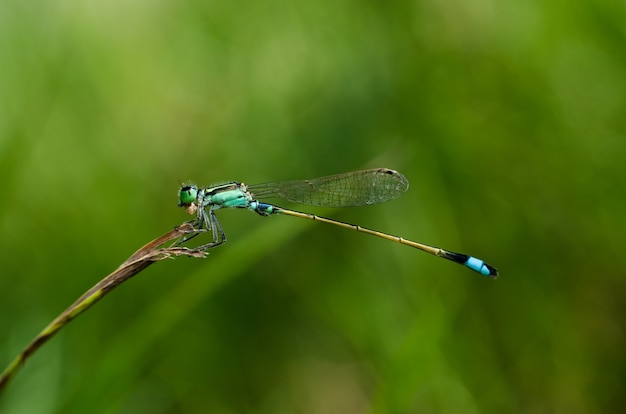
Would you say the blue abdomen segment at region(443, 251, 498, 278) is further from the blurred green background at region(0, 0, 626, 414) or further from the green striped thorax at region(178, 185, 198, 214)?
the green striped thorax at region(178, 185, 198, 214)

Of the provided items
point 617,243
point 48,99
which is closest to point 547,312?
point 617,243

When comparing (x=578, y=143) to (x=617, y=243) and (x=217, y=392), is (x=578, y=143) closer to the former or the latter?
(x=617, y=243)

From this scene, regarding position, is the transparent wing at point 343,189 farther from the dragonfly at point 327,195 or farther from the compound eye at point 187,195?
the compound eye at point 187,195

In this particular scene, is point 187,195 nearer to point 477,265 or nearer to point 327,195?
point 327,195

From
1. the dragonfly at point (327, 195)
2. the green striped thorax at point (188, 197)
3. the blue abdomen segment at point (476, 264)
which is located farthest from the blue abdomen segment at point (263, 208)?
the blue abdomen segment at point (476, 264)

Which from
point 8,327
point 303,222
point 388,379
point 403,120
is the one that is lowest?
point 8,327

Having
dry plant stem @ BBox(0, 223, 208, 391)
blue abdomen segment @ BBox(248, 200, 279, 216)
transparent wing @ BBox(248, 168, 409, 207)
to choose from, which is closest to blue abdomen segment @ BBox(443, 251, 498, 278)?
transparent wing @ BBox(248, 168, 409, 207)
